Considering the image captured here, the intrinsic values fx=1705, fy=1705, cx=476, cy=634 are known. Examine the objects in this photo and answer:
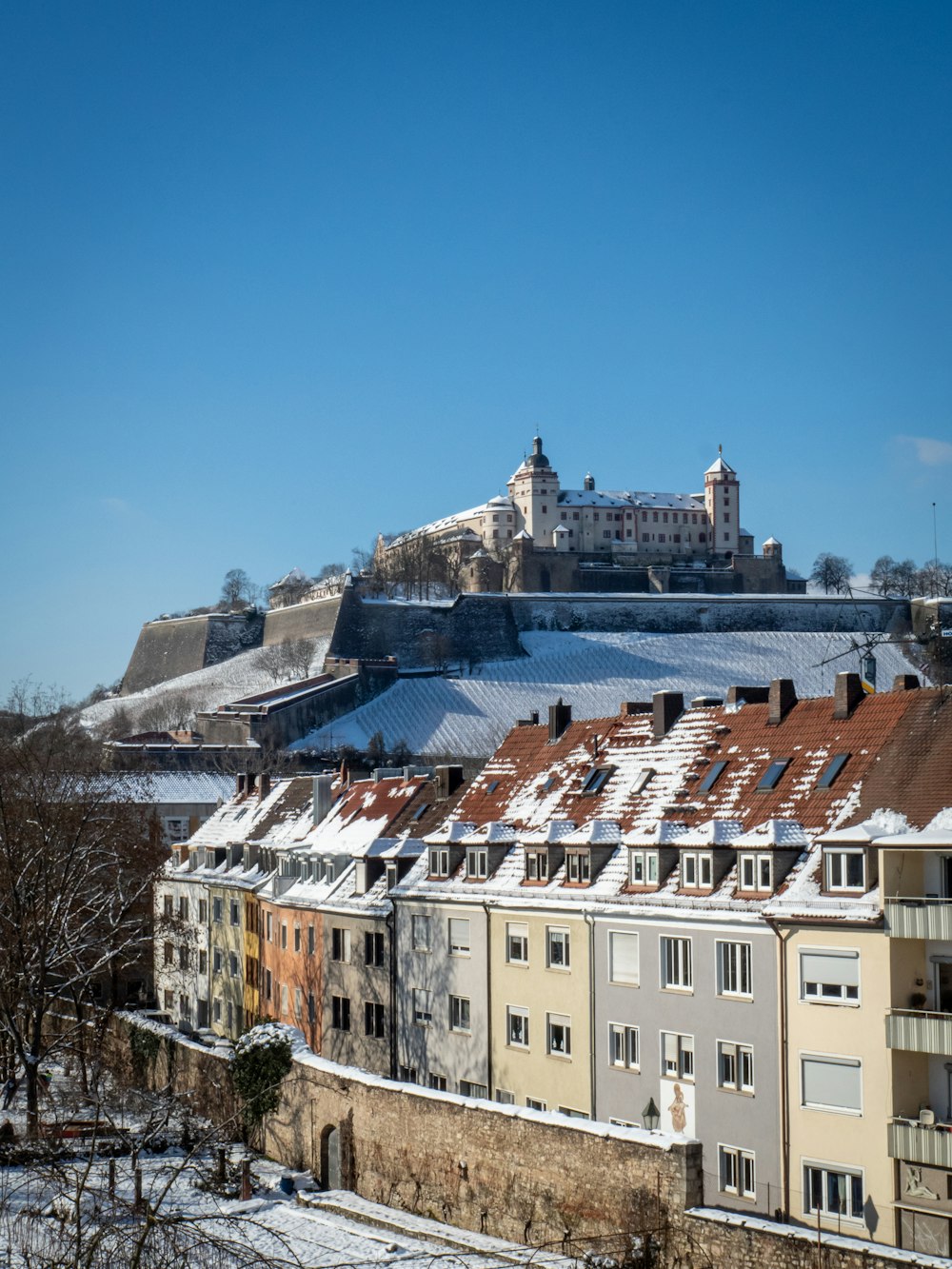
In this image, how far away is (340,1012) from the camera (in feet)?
93.7

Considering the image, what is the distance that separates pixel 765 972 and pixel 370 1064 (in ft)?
33.5

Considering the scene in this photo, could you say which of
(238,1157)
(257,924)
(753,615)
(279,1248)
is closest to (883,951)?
(279,1248)

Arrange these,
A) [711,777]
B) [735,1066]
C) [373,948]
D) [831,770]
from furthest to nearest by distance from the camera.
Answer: [373,948] → [711,777] → [831,770] → [735,1066]

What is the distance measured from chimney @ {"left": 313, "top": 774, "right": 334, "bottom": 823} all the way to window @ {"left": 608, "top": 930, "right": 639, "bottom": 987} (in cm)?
1315

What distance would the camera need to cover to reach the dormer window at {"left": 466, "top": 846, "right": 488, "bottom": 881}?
24859 mm

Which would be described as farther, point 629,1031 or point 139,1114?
point 139,1114

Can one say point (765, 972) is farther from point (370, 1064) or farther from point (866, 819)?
point (370, 1064)

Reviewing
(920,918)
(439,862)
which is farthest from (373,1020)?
(920,918)

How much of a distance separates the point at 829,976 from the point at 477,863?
8344 mm

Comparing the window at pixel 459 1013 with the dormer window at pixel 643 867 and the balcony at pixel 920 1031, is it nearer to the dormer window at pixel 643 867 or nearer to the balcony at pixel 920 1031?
the dormer window at pixel 643 867

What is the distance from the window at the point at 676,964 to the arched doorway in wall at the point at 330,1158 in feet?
15.1

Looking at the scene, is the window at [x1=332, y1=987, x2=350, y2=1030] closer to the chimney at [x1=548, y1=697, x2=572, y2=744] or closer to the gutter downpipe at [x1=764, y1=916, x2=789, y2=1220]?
the chimney at [x1=548, y1=697, x2=572, y2=744]

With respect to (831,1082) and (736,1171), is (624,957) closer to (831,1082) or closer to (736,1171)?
(736,1171)

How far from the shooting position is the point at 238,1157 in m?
22.7
